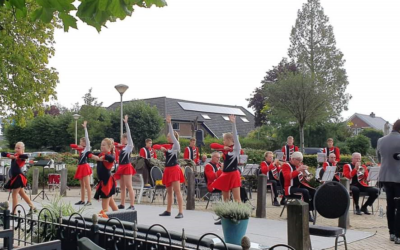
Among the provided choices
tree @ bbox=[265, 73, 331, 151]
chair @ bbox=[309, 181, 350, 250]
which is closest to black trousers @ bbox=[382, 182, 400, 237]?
chair @ bbox=[309, 181, 350, 250]

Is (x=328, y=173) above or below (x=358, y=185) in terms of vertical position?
above

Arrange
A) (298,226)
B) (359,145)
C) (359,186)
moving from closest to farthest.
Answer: (298,226), (359,186), (359,145)

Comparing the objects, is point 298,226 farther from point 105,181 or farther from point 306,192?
point 306,192

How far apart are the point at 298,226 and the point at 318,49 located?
4148 centimetres

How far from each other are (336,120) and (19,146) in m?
37.1

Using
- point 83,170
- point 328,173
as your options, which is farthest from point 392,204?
point 83,170

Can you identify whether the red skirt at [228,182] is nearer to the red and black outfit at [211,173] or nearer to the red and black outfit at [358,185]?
the red and black outfit at [211,173]

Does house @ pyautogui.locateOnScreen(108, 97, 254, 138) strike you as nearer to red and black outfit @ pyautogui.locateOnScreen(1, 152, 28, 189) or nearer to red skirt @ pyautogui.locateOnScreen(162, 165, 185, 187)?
red skirt @ pyautogui.locateOnScreen(162, 165, 185, 187)

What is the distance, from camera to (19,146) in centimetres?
995

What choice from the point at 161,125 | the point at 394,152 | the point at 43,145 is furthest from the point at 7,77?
the point at 43,145

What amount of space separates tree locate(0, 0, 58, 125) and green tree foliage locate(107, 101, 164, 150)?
78.3 feet

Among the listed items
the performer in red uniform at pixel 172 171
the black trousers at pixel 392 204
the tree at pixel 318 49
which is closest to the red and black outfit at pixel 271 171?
the performer in red uniform at pixel 172 171

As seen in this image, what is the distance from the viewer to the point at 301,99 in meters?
31.1

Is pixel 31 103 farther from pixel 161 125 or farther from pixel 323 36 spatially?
pixel 323 36
